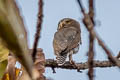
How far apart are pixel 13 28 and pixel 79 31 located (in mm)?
7998

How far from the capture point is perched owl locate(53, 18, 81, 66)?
700 centimetres

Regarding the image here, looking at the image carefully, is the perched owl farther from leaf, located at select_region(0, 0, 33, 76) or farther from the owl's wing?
leaf, located at select_region(0, 0, 33, 76)

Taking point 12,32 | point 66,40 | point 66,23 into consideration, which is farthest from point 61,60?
point 12,32

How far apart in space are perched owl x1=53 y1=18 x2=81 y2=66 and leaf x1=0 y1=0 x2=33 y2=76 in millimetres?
5902

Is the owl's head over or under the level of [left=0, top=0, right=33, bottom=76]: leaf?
under

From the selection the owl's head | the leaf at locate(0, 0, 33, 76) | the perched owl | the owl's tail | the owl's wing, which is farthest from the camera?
the owl's head

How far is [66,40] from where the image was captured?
753 cm

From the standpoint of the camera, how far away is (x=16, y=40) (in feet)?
1.35

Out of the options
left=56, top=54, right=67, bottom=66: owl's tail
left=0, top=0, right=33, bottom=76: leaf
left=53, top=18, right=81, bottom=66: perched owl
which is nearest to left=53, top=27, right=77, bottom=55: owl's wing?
left=53, top=18, right=81, bottom=66: perched owl

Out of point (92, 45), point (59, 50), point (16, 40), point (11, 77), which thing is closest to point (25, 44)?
point (16, 40)

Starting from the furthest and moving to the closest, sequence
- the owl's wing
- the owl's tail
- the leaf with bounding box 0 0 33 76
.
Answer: the owl's wing → the owl's tail → the leaf with bounding box 0 0 33 76

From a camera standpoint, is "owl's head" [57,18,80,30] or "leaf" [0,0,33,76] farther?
"owl's head" [57,18,80,30]

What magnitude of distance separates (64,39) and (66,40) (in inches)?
3.2

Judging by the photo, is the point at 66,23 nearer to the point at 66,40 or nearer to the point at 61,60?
the point at 66,40
